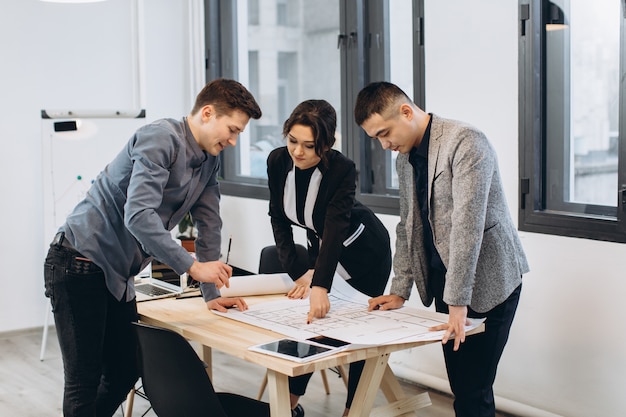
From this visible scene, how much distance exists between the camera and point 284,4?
5105 mm

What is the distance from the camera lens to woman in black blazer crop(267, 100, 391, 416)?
2.57 metres

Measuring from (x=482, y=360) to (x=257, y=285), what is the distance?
84 centimetres

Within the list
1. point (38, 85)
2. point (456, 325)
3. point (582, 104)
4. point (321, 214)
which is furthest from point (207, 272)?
point (38, 85)

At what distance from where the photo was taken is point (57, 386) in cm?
407

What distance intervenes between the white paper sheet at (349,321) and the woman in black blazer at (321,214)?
7 centimetres

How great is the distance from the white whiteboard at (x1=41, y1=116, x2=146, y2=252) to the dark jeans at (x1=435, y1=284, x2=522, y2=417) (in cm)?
318

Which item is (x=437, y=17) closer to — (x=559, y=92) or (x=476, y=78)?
(x=476, y=78)

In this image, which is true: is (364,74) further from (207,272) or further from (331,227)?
(207,272)

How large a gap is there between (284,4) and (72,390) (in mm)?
3358

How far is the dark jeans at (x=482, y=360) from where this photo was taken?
7.86 ft

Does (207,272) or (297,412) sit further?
(297,412)

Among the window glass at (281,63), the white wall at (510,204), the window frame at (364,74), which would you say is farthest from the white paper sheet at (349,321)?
the window glass at (281,63)

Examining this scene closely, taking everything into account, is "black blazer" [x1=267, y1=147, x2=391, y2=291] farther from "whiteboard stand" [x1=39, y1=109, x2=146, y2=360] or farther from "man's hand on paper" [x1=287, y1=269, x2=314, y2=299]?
"whiteboard stand" [x1=39, y1=109, x2=146, y2=360]

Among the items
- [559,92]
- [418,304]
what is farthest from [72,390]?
[559,92]
